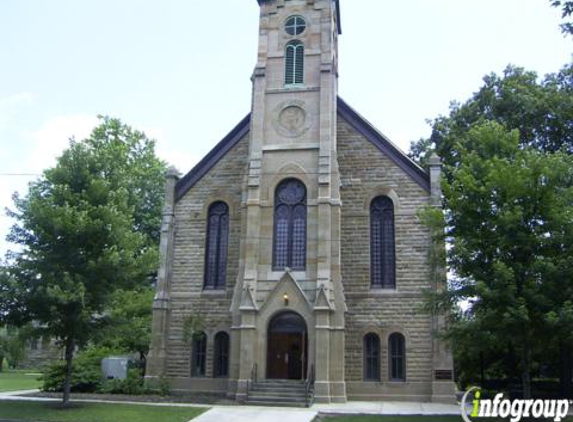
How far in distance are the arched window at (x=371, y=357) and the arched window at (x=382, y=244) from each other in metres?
2.35

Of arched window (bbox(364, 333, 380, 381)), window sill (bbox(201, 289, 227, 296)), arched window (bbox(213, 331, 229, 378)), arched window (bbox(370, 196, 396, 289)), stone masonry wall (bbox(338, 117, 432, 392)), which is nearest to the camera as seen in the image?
stone masonry wall (bbox(338, 117, 432, 392))

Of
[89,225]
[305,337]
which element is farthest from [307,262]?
[89,225]

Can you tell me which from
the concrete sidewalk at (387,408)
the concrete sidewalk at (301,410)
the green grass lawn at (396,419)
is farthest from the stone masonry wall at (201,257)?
the green grass lawn at (396,419)

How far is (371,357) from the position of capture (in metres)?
26.7

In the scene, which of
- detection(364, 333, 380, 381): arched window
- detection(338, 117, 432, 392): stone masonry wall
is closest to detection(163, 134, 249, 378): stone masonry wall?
detection(338, 117, 432, 392): stone masonry wall

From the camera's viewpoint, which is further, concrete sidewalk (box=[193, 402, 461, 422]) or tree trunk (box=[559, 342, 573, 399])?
tree trunk (box=[559, 342, 573, 399])

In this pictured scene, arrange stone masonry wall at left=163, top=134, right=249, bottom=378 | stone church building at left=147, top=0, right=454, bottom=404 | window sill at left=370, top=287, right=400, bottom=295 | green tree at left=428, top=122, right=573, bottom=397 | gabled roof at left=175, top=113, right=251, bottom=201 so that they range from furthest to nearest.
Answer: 1. gabled roof at left=175, top=113, right=251, bottom=201
2. stone masonry wall at left=163, top=134, right=249, bottom=378
3. window sill at left=370, top=287, right=400, bottom=295
4. stone church building at left=147, top=0, right=454, bottom=404
5. green tree at left=428, top=122, right=573, bottom=397

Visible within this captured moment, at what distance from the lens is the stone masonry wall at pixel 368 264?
85.8 feet

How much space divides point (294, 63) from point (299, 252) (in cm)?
940

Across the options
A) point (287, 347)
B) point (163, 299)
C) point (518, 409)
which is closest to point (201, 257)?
point (163, 299)

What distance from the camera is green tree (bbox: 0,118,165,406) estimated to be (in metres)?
21.0

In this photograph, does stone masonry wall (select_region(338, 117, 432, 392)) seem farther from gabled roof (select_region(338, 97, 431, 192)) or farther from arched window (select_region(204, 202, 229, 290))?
arched window (select_region(204, 202, 229, 290))

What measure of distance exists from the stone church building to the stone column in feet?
0.20

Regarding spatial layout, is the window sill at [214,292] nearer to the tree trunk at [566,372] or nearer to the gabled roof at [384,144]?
the gabled roof at [384,144]
